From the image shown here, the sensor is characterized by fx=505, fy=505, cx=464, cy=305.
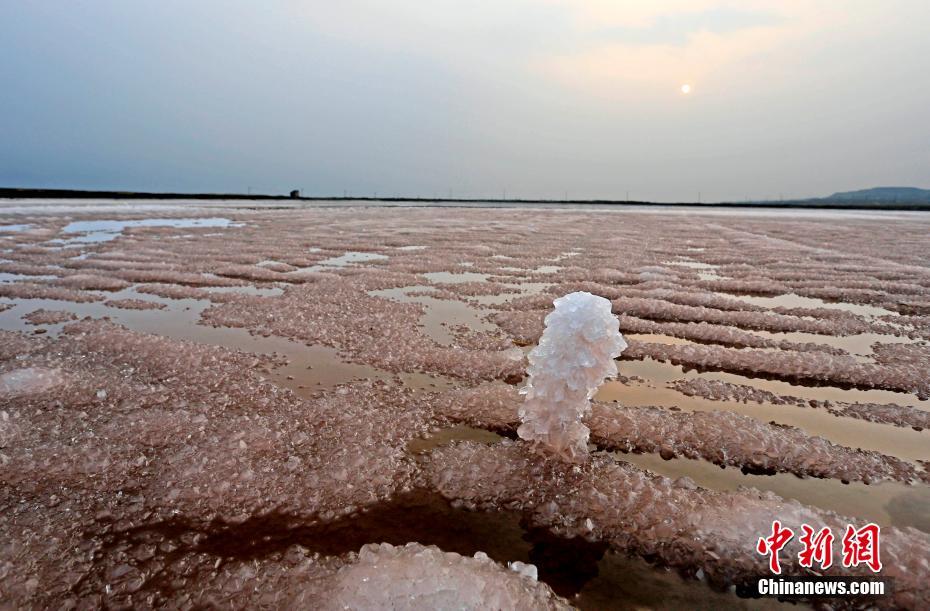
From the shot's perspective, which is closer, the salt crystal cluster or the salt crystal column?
the salt crystal cluster

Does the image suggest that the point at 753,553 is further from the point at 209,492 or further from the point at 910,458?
the point at 209,492

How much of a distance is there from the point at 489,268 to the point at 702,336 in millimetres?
4773

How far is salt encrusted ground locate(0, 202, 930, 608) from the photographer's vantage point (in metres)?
1.95

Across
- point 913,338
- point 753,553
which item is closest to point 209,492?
point 753,553

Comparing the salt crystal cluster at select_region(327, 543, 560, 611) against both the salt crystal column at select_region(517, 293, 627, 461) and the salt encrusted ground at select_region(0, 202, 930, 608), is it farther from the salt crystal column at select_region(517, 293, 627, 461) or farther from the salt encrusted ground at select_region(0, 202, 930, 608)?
the salt crystal column at select_region(517, 293, 627, 461)

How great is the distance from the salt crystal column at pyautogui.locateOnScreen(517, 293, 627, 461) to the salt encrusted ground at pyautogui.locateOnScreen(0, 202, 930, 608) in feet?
0.46

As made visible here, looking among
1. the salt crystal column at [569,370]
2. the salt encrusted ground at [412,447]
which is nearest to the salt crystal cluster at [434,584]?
the salt encrusted ground at [412,447]

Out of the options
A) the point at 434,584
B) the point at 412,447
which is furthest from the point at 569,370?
the point at 434,584

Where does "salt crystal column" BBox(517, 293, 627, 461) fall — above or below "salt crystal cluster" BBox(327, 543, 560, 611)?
above

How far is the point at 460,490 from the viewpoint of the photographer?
2432mm

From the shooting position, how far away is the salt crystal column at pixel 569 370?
103 inches

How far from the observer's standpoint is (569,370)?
8.60 ft
